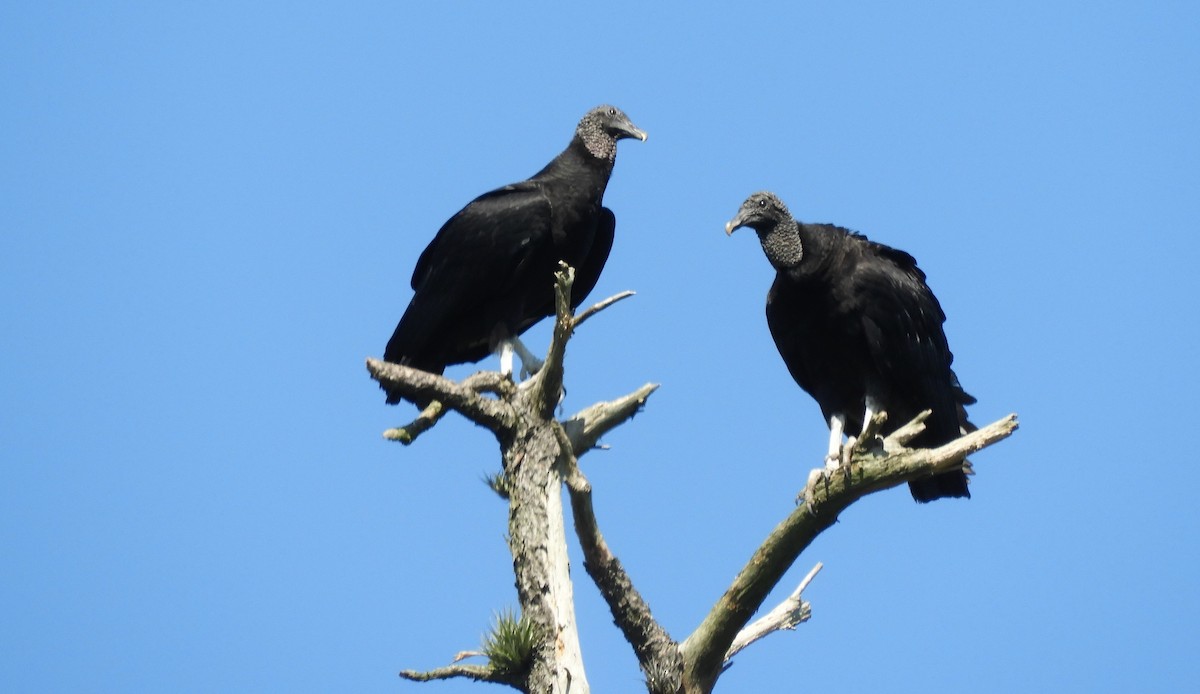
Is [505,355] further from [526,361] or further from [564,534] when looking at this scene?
[564,534]

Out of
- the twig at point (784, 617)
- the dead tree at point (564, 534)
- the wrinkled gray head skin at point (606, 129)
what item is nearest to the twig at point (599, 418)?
the dead tree at point (564, 534)

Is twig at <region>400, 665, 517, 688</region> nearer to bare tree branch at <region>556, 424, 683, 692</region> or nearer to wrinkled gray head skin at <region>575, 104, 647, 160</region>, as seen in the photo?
→ bare tree branch at <region>556, 424, 683, 692</region>

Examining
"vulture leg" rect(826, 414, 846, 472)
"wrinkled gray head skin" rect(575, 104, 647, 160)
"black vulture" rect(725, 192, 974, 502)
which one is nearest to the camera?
"black vulture" rect(725, 192, 974, 502)

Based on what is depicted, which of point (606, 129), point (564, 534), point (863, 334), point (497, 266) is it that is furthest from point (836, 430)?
point (606, 129)

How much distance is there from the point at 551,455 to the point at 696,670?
2.99 ft

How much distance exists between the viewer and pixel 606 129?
6168 mm

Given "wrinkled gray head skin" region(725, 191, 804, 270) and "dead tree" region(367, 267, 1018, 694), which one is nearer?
"dead tree" region(367, 267, 1018, 694)

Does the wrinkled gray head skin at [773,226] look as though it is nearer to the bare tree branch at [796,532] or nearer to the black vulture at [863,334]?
the black vulture at [863,334]

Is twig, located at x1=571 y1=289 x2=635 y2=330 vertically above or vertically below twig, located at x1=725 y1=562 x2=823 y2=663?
above

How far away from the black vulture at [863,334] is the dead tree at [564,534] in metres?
0.54

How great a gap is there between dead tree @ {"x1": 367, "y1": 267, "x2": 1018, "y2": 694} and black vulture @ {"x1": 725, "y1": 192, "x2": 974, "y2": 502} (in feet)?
1.78

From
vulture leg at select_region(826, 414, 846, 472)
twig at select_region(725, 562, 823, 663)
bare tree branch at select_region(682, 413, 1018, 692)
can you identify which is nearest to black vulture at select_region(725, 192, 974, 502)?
vulture leg at select_region(826, 414, 846, 472)

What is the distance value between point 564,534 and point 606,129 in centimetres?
226

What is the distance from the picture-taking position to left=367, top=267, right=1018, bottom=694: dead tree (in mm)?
4199
